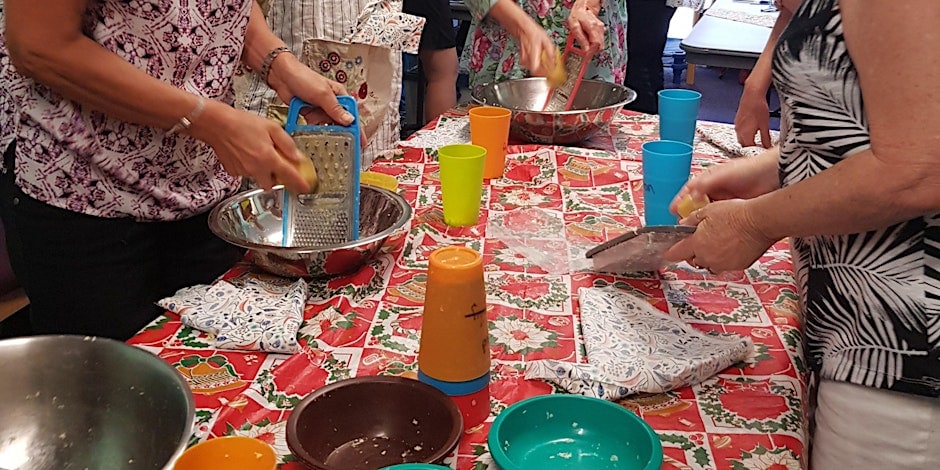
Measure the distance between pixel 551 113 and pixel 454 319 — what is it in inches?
45.2

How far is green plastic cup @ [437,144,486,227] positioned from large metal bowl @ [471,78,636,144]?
48 centimetres

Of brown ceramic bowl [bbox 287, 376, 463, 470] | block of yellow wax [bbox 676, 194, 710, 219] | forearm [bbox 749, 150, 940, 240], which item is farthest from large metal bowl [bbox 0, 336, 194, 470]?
block of yellow wax [bbox 676, 194, 710, 219]

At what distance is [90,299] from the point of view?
1.35 meters

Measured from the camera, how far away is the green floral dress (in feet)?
7.47

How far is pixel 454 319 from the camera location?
0.89 m

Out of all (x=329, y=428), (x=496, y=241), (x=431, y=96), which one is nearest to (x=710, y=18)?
(x=431, y=96)

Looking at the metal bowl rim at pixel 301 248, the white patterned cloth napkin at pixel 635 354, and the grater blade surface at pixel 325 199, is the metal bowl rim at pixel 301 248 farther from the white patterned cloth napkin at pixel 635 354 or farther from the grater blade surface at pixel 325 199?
the white patterned cloth napkin at pixel 635 354

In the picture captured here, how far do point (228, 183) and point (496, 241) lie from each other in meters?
0.53

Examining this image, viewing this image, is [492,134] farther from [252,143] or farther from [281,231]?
[252,143]

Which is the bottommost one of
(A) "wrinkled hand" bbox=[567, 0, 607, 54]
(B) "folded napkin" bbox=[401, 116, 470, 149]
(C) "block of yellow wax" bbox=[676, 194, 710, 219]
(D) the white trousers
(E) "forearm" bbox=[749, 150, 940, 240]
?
(D) the white trousers

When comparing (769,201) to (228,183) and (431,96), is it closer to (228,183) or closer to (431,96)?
(228,183)

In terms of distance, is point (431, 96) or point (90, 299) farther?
point (431, 96)

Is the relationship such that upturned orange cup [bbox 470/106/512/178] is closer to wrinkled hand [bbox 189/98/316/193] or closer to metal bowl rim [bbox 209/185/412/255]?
metal bowl rim [bbox 209/185/412/255]

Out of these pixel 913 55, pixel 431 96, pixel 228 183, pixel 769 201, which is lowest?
pixel 431 96
